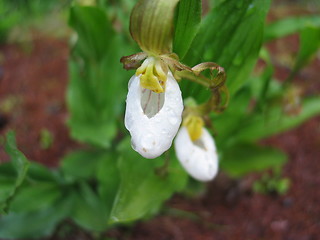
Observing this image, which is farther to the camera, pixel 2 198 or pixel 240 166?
pixel 240 166

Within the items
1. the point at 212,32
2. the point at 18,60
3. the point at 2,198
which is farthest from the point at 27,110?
the point at 212,32

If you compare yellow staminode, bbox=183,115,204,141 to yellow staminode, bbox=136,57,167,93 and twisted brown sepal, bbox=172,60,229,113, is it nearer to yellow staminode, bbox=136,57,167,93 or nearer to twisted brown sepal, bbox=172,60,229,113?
twisted brown sepal, bbox=172,60,229,113

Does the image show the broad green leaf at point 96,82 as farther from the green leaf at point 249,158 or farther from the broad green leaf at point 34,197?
the green leaf at point 249,158

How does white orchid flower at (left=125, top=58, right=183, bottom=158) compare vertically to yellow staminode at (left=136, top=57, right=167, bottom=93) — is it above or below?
below

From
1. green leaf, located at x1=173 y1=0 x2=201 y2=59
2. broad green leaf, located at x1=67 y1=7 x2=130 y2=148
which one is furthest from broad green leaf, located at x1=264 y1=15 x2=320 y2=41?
green leaf, located at x1=173 y1=0 x2=201 y2=59

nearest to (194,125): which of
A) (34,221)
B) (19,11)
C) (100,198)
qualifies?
(100,198)

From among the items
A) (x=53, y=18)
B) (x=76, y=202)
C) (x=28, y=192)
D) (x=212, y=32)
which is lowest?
(x=53, y=18)

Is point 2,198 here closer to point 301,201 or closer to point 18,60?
point 301,201
